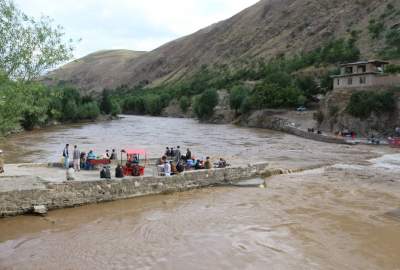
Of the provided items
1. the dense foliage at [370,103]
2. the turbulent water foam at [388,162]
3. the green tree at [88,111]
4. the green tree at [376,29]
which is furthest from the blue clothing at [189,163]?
the green tree at [376,29]

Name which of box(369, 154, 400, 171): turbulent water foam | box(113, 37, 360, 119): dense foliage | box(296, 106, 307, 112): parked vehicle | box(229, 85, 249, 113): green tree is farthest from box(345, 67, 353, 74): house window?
box(229, 85, 249, 113): green tree

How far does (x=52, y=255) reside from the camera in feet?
47.3

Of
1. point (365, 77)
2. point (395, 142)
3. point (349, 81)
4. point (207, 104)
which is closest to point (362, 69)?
point (349, 81)

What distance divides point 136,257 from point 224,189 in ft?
36.6

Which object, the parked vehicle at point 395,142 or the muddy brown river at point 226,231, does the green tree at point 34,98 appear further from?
the parked vehicle at point 395,142

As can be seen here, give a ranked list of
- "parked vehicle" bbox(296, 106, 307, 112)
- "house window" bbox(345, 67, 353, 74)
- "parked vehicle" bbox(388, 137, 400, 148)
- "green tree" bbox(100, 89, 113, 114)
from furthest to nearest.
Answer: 1. "green tree" bbox(100, 89, 113, 114)
2. "parked vehicle" bbox(296, 106, 307, 112)
3. "house window" bbox(345, 67, 353, 74)
4. "parked vehicle" bbox(388, 137, 400, 148)

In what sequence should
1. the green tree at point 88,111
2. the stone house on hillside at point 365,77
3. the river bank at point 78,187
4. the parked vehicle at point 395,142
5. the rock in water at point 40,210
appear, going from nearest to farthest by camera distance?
the river bank at point 78,187 < the rock in water at point 40,210 < the parked vehicle at point 395,142 < the stone house on hillside at point 365,77 < the green tree at point 88,111

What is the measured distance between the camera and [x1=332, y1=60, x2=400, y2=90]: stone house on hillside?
61119mm

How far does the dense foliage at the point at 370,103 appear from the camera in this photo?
187 ft

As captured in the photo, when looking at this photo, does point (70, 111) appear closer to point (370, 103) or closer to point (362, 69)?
point (362, 69)

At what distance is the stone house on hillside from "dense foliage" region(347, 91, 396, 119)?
313cm

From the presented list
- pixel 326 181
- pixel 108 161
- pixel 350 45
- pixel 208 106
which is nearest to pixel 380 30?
pixel 350 45

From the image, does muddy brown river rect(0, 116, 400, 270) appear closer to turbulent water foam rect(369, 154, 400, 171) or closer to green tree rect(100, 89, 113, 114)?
turbulent water foam rect(369, 154, 400, 171)

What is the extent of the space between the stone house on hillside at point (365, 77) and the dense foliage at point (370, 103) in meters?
3.13
